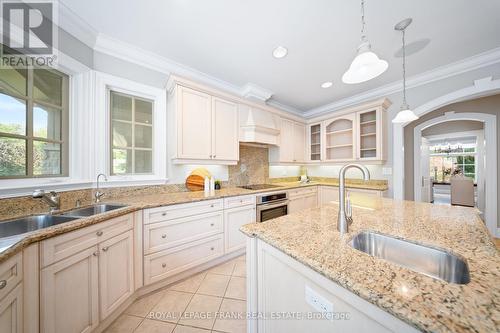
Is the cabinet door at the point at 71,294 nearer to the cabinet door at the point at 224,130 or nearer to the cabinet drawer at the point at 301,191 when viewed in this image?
the cabinet door at the point at 224,130

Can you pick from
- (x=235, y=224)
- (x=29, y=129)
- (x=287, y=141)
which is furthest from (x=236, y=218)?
(x=29, y=129)

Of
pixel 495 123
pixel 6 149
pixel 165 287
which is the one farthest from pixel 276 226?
pixel 495 123

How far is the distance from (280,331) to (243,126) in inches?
94.9

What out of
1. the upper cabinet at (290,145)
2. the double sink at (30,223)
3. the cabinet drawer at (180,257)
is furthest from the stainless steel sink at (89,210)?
the upper cabinet at (290,145)

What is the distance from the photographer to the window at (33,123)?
4.47 ft

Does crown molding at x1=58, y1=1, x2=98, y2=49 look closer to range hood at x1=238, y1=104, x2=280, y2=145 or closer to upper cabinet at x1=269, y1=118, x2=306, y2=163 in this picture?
range hood at x1=238, y1=104, x2=280, y2=145

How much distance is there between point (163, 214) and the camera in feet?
5.67

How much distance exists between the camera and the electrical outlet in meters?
0.64

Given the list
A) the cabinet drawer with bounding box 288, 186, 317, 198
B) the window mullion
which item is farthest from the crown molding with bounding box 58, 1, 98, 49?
the cabinet drawer with bounding box 288, 186, 317, 198

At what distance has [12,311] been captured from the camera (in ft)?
2.72

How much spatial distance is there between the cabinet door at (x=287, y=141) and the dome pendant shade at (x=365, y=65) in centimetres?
224

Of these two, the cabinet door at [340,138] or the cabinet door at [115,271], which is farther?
the cabinet door at [340,138]

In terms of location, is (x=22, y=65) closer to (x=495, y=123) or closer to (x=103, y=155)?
(x=103, y=155)

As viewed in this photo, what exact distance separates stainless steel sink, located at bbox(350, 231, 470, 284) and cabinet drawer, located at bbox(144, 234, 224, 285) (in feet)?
5.29
